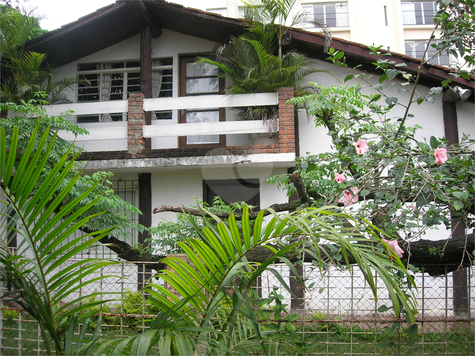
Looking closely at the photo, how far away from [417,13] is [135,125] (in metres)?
21.6

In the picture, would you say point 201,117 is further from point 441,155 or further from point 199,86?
point 441,155

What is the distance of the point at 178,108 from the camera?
23.9 feet

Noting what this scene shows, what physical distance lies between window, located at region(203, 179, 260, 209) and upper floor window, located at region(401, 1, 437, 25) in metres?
19.7

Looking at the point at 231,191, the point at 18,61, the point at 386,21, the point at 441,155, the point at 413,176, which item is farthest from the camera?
the point at 386,21

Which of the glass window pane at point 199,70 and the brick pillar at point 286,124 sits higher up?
the glass window pane at point 199,70

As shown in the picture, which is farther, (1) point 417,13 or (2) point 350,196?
(1) point 417,13

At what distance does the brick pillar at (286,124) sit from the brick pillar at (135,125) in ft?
8.54

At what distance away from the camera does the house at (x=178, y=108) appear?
7105mm

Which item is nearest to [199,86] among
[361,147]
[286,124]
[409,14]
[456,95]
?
[286,124]

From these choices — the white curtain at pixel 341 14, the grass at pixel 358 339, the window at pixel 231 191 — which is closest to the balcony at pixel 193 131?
the window at pixel 231 191

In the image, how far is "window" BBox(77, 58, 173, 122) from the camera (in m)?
8.55

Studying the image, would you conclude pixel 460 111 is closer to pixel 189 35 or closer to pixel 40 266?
pixel 189 35

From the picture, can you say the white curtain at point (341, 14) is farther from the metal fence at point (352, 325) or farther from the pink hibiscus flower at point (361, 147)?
the pink hibiscus flower at point (361, 147)

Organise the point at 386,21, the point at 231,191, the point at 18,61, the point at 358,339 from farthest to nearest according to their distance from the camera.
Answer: the point at 386,21
the point at 231,191
the point at 18,61
the point at 358,339
